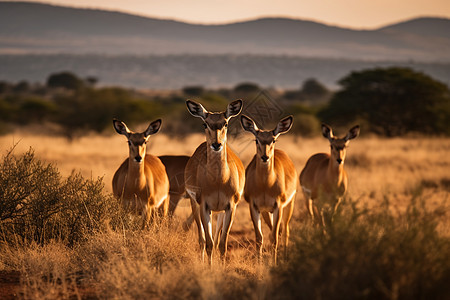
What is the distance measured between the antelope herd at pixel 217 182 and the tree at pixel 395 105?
2301 centimetres

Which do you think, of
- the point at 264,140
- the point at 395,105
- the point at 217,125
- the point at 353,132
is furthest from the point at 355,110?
the point at 217,125

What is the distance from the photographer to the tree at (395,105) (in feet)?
99.6

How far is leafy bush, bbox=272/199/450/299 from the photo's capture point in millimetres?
4738

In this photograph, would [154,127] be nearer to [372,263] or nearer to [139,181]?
[139,181]

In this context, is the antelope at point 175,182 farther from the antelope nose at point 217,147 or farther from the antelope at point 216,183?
the antelope nose at point 217,147

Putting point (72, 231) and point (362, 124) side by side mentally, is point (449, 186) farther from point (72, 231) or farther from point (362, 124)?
point (362, 124)

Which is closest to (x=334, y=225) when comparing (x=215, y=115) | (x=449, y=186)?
(x=215, y=115)

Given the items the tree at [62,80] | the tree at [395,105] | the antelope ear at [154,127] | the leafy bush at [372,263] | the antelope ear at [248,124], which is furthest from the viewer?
the tree at [62,80]

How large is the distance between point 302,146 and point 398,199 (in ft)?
35.5

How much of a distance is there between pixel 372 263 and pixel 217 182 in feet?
9.86

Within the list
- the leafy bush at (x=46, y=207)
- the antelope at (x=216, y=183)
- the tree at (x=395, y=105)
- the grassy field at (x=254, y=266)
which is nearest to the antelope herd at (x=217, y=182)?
the antelope at (x=216, y=183)

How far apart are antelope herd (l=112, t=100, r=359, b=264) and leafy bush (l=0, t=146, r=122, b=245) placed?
0.67 metres

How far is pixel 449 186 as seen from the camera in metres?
15.1

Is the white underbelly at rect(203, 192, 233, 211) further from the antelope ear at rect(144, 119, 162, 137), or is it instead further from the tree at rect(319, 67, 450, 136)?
the tree at rect(319, 67, 450, 136)
